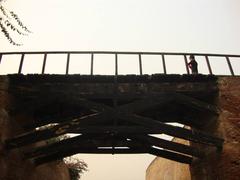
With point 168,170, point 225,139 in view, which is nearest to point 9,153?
point 225,139

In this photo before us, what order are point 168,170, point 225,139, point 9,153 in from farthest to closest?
point 168,170
point 225,139
point 9,153

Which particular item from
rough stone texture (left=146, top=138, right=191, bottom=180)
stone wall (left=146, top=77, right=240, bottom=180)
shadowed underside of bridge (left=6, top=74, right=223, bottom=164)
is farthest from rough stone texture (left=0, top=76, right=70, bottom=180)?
rough stone texture (left=146, top=138, right=191, bottom=180)

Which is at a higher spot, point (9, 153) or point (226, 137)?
point (226, 137)

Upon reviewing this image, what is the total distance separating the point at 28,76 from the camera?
23.8ft

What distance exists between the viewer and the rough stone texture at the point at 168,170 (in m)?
10.5

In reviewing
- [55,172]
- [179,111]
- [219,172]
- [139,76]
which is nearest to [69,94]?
[139,76]

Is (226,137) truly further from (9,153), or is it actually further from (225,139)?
(9,153)

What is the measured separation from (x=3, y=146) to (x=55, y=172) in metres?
4.47

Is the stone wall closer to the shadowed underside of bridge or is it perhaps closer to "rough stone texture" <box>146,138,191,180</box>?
the shadowed underside of bridge

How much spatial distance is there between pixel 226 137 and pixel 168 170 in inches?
252

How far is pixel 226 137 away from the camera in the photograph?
683cm

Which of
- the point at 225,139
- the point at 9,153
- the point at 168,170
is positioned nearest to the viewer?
the point at 9,153

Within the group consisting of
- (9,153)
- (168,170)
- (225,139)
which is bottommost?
(9,153)

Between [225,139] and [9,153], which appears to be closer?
[9,153]
